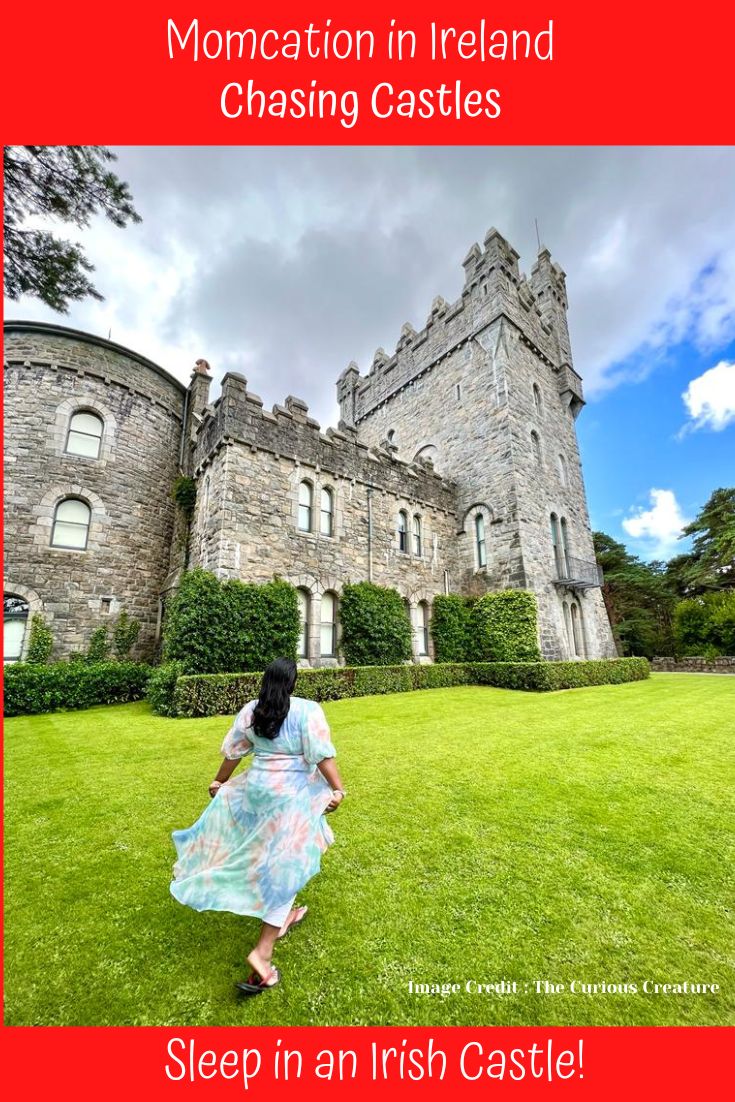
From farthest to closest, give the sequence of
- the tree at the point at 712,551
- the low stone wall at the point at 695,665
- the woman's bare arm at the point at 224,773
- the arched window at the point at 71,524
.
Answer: the tree at the point at 712,551, the low stone wall at the point at 695,665, the arched window at the point at 71,524, the woman's bare arm at the point at 224,773

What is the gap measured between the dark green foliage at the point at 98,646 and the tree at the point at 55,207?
988 centimetres

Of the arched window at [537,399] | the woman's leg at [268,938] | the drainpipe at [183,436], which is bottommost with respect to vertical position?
the woman's leg at [268,938]

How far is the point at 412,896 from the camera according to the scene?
343 centimetres

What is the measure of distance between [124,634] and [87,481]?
466 cm

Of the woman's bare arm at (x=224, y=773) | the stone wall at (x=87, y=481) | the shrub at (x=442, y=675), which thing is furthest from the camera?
the shrub at (x=442, y=675)

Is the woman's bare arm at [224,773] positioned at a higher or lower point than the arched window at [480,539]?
lower

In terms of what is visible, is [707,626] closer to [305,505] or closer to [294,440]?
[305,505]

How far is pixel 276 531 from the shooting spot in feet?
42.7

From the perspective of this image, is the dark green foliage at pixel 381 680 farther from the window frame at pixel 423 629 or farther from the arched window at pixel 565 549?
the arched window at pixel 565 549

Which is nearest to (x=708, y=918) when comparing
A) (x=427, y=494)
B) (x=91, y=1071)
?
(x=91, y=1071)

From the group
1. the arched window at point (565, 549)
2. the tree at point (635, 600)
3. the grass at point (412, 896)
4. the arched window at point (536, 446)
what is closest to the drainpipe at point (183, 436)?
the grass at point (412, 896)

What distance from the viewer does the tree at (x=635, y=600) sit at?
33125 mm

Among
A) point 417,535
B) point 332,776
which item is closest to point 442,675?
point 417,535
